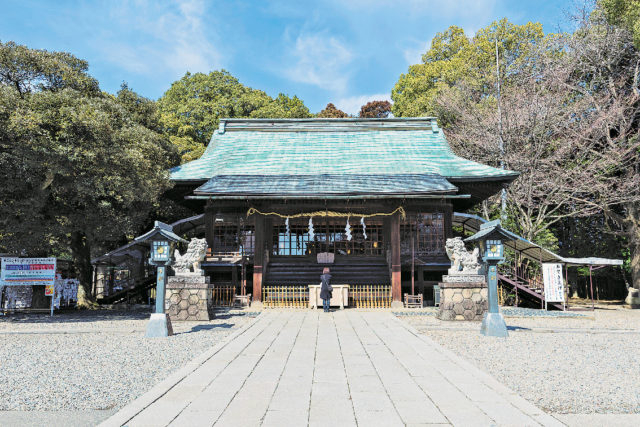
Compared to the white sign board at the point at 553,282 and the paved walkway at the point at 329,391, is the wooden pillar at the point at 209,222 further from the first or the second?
the white sign board at the point at 553,282

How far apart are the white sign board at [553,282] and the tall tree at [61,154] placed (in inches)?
550

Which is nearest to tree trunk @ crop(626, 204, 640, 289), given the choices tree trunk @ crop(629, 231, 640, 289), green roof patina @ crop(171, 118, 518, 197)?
tree trunk @ crop(629, 231, 640, 289)

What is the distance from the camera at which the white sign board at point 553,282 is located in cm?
1429

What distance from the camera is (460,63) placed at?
88.8 ft

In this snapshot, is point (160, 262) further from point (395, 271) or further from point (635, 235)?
point (635, 235)

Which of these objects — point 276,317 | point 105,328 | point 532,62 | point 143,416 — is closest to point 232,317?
point 276,317

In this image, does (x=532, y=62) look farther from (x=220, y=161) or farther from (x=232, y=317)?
(x=232, y=317)

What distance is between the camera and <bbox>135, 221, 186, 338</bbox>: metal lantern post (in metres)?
8.88

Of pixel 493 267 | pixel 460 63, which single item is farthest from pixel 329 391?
pixel 460 63

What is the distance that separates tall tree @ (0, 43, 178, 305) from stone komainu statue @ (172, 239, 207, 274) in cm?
264

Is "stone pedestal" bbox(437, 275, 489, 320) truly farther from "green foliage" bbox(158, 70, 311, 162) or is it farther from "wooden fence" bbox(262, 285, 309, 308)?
"green foliage" bbox(158, 70, 311, 162)

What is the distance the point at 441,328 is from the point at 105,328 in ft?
28.0

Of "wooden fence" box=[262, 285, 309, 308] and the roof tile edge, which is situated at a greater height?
the roof tile edge

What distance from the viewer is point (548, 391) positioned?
498 cm
